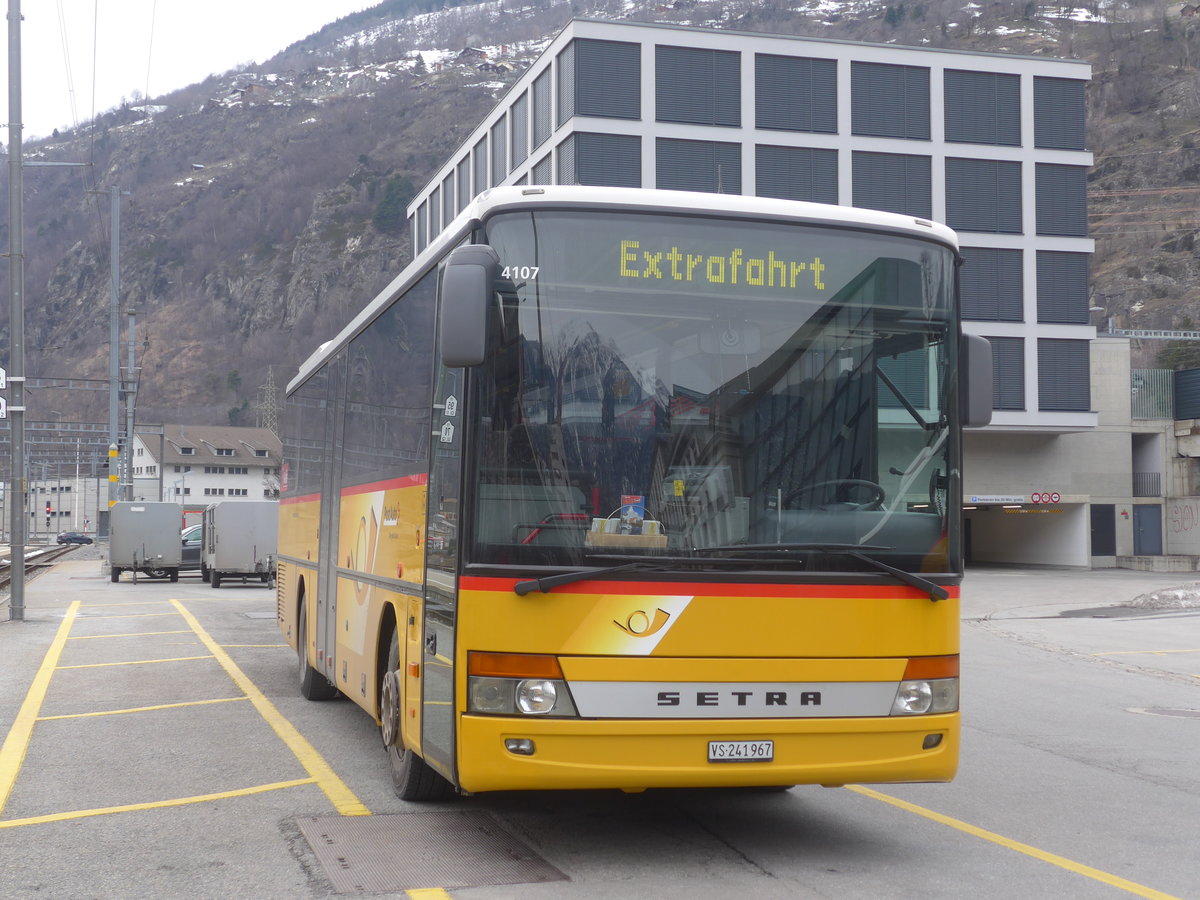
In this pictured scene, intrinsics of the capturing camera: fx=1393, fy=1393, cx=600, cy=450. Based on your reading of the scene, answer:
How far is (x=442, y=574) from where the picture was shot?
651 centimetres

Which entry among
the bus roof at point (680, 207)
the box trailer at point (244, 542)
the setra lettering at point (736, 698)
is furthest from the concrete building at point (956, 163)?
the setra lettering at point (736, 698)

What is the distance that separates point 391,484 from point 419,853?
2424mm

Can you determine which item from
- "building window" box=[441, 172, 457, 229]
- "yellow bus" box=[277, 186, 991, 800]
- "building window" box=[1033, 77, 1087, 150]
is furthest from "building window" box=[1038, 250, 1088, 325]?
"yellow bus" box=[277, 186, 991, 800]

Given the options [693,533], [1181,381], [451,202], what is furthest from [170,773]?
[451,202]

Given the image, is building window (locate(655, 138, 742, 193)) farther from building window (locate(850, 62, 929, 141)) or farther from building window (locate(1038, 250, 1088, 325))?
building window (locate(1038, 250, 1088, 325))

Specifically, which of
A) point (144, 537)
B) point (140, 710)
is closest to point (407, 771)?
point (140, 710)

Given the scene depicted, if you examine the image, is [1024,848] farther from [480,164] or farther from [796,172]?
[480,164]

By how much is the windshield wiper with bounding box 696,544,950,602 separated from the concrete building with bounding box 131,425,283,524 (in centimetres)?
12324

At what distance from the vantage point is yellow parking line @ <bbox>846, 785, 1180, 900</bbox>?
19.7 feet

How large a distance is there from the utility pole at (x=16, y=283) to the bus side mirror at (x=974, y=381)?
748 inches

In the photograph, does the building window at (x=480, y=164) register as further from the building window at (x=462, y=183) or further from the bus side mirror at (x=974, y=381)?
the bus side mirror at (x=974, y=381)

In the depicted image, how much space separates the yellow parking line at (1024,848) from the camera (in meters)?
6.01

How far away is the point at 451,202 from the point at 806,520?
54.9 meters

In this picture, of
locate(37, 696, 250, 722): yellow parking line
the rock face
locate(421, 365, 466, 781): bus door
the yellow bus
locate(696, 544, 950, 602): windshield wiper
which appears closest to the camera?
the yellow bus
